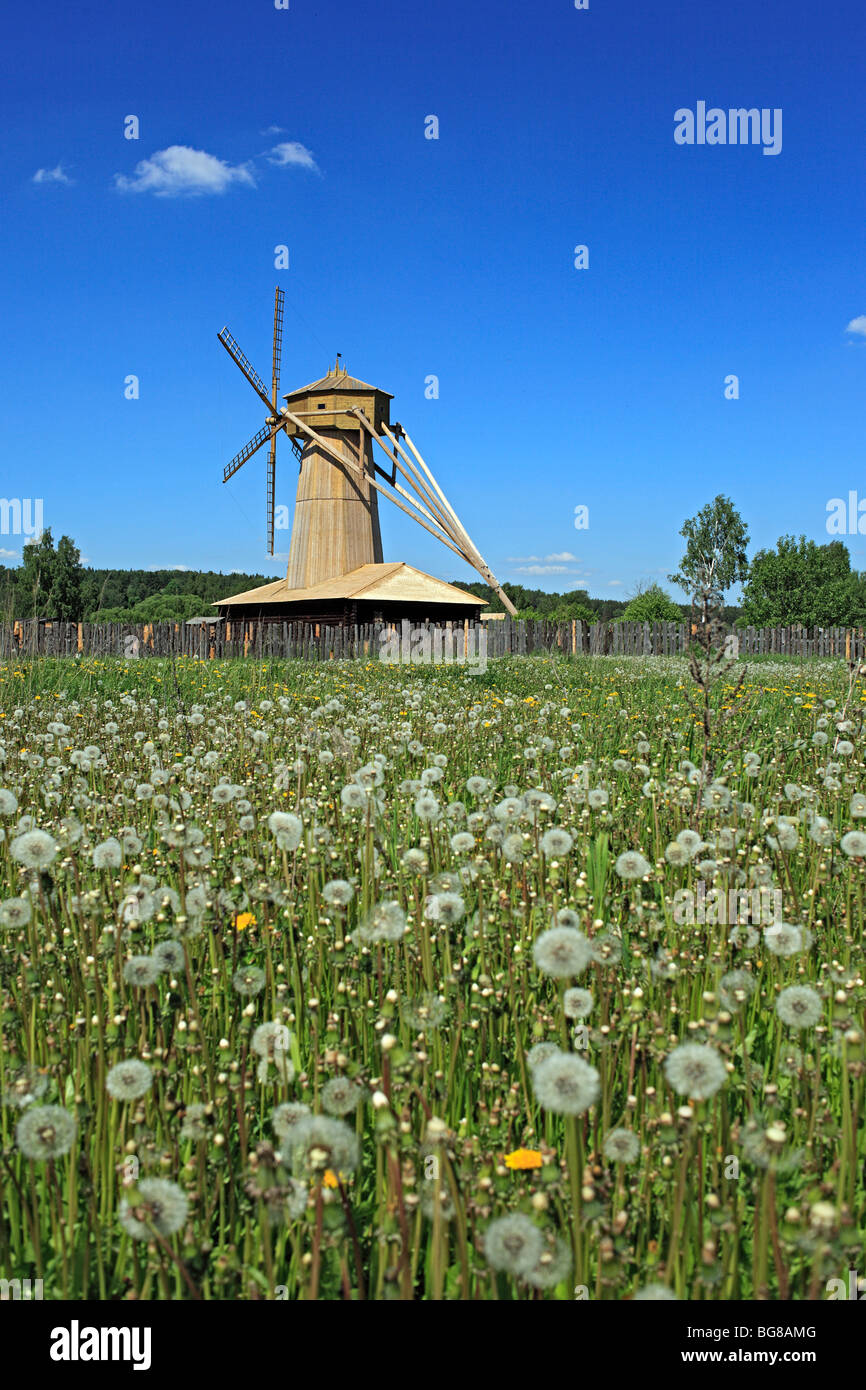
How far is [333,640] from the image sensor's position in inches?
1092

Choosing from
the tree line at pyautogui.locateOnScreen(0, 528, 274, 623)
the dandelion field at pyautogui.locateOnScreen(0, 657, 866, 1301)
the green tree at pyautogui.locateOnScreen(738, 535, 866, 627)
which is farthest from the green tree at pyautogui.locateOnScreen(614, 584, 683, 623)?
the dandelion field at pyautogui.locateOnScreen(0, 657, 866, 1301)

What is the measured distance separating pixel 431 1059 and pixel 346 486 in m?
36.6

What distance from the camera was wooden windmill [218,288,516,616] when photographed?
36.8 meters

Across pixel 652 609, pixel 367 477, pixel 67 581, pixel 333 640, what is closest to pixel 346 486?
pixel 367 477

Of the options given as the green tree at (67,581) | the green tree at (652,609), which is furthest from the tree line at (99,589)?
the green tree at (652,609)

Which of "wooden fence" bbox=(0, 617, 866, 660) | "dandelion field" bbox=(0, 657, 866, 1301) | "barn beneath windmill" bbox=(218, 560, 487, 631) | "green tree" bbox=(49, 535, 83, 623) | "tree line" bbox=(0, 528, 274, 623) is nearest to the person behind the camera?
"dandelion field" bbox=(0, 657, 866, 1301)

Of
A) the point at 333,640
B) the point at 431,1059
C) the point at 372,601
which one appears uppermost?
the point at 372,601

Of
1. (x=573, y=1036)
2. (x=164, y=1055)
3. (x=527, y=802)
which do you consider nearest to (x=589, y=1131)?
(x=573, y=1036)

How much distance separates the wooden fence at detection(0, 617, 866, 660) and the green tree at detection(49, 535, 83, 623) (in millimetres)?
42220

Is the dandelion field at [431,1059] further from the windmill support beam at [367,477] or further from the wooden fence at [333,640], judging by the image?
the windmill support beam at [367,477]

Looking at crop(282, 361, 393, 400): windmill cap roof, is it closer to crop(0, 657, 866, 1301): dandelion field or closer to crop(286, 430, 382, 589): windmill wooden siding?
crop(286, 430, 382, 589): windmill wooden siding

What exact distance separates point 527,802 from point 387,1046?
6.15 ft

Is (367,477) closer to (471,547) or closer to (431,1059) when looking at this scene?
(471,547)
